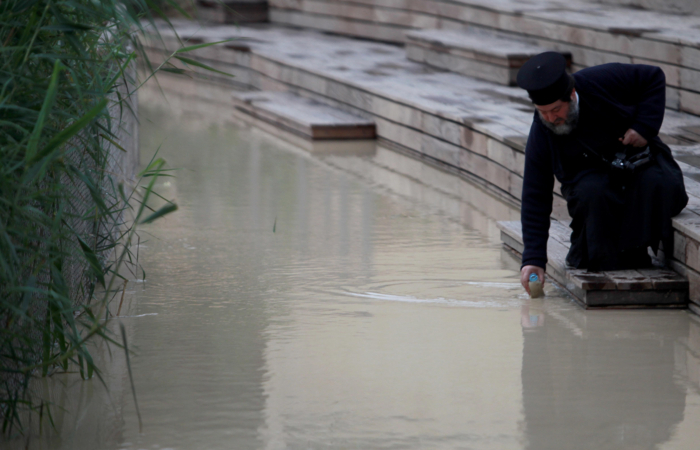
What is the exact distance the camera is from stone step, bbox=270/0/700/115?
16.1ft

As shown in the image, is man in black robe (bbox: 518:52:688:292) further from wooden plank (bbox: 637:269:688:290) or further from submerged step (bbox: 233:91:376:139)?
submerged step (bbox: 233:91:376:139)

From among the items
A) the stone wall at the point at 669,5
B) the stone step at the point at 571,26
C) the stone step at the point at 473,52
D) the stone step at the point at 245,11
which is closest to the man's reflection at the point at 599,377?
the stone step at the point at 571,26

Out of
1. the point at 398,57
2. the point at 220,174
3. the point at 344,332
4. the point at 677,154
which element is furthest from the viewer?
the point at 398,57

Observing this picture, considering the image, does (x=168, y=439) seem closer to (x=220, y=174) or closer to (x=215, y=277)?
(x=215, y=277)

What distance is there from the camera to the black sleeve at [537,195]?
3.11m

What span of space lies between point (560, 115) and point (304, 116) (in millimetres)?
3624

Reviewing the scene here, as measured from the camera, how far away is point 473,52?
21.2 ft

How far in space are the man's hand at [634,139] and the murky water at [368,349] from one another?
56cm

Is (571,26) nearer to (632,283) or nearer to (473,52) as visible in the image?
(473,52)

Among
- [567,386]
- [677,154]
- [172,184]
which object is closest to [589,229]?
[567,386]

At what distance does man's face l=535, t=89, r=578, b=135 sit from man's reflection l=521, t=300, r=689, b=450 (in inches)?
23.5

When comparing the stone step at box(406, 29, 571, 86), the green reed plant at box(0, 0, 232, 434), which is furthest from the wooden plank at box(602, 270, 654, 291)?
the stone step at box(406, 29, 571, 86)

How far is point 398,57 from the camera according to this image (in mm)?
7785

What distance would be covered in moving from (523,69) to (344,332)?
1.03m
